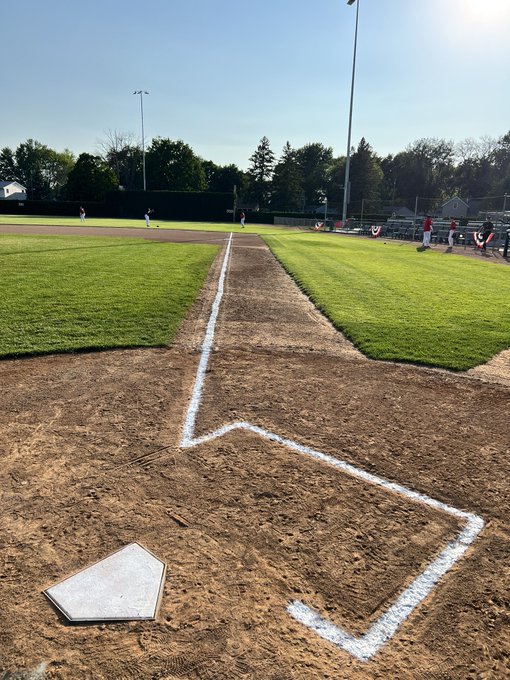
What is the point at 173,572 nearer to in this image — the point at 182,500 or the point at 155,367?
the point at 182,500

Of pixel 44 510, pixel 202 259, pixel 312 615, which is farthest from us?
pixel 202 259

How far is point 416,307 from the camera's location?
9.16 meters

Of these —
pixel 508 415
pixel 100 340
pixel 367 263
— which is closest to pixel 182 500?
pixel 508 415

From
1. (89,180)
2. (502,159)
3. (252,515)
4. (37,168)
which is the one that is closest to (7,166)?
(37,168)

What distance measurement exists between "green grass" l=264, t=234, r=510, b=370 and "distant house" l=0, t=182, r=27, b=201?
90414mm

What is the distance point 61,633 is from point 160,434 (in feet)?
6.07

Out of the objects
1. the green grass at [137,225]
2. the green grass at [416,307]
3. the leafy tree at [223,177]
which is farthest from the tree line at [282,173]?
the green grass at [416,307]

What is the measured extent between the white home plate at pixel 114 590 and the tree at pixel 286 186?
9063 centimetres

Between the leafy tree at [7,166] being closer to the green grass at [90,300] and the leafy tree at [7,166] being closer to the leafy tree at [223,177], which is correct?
the leafy tree at [223,177]

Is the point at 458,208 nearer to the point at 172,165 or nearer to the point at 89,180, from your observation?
the point at 172,165

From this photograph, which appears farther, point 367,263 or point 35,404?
point 367,263

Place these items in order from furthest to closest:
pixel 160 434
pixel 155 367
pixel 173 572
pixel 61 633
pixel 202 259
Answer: pixel 202 259, pixel 155 367, pixel 160 434, pixel 173 572, pixel 61 633

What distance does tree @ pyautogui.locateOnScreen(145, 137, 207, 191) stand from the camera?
283 ft

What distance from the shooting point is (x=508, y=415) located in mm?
4320
